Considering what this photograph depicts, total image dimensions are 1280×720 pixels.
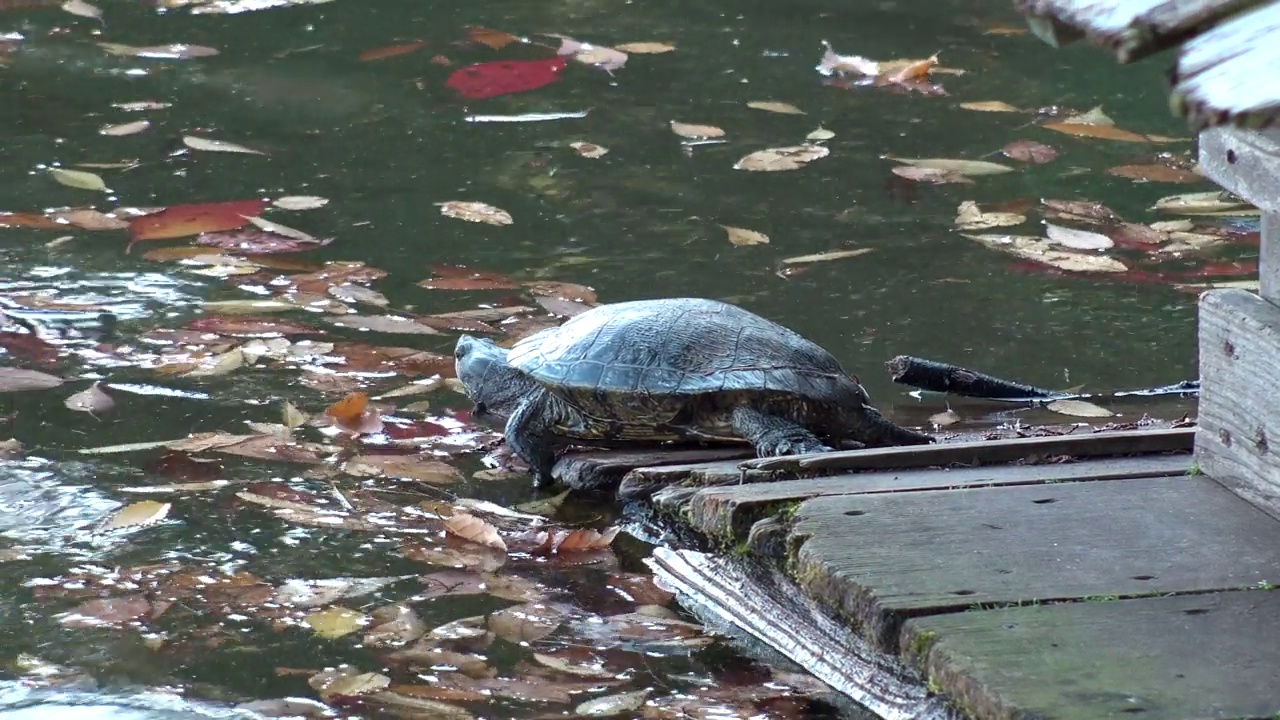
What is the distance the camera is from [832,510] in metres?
2.81

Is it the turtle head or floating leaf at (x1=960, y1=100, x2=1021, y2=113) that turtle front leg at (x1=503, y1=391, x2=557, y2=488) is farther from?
floating leaf at (x1=960, y1=100, x2=1021, y2=113)

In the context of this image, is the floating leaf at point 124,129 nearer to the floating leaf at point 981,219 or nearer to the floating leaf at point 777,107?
the floating leaf at point 777,107

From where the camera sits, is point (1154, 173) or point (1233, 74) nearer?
point (1233, 74)

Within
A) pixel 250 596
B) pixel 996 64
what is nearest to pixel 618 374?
pixel 250 596

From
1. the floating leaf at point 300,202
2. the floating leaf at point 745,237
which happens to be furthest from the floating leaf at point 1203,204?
the floating leaf at point 300,202

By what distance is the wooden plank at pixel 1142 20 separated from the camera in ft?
4.88

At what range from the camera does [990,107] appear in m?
6.97

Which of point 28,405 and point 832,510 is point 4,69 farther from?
point 832,510

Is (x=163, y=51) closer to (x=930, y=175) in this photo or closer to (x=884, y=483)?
(x=930, y=175)

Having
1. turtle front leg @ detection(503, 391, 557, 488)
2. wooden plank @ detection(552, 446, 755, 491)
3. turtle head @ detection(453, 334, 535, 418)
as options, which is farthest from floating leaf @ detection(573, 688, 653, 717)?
turtle head @ detection(453, 334, 535, 418)

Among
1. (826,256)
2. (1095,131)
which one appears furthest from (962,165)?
(826,256)

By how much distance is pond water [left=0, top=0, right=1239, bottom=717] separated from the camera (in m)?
3.03

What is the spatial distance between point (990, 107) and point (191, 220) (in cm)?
331

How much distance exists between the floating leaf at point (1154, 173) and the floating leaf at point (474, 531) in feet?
11.5
